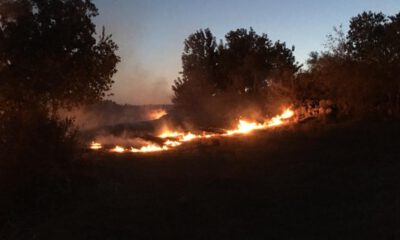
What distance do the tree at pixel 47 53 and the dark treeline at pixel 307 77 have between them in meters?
12.5

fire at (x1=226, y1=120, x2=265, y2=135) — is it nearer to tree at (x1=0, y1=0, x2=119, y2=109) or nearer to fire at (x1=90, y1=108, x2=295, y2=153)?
fire at (x1=90, y1=108, x2=295, y2=153)

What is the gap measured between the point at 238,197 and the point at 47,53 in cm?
963

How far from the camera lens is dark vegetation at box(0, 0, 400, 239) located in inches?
440

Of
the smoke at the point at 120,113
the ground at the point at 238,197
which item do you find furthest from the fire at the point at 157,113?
the ground at the point at 238,197

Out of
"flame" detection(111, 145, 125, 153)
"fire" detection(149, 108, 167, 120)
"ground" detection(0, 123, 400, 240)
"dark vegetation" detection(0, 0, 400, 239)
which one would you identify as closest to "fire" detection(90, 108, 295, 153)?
"flame" detection(111, 145, 125, 153)

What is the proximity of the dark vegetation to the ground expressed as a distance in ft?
0.13

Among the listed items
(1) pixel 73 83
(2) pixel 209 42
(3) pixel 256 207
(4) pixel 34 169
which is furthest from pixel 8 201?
(2) pixel 209 42

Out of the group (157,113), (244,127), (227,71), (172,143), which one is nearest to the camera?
(172,143)

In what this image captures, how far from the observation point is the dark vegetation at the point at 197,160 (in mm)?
11164

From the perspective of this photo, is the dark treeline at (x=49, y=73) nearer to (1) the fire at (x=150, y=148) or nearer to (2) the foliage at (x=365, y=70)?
(1) the fire at (x=150, y=148)

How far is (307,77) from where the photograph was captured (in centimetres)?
3034

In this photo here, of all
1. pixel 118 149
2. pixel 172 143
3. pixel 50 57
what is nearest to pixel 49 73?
pixel 50 57

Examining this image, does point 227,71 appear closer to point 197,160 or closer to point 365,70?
point 365,70

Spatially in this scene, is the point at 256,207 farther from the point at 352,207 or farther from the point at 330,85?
the point at 330,85
